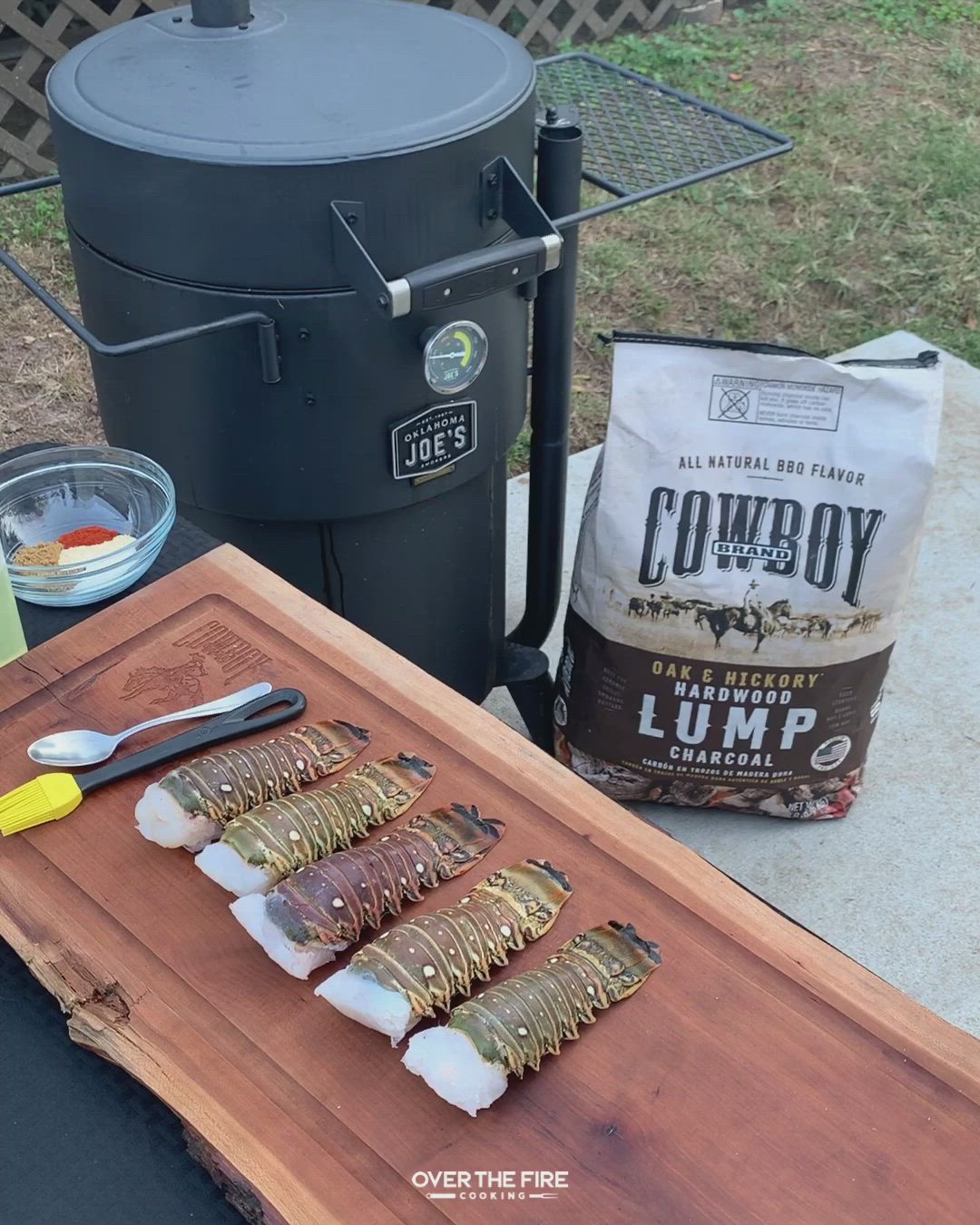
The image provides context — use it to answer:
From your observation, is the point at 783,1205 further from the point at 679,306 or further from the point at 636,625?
the point at 679,306

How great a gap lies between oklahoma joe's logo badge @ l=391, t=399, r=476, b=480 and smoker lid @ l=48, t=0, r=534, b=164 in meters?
0.39

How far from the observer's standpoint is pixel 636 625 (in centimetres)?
192

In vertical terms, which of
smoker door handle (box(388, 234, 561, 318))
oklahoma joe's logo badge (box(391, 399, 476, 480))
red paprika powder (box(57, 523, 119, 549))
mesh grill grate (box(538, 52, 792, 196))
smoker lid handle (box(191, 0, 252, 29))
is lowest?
oklahoma joe's logo badge (box(391, 399, 476, 480))

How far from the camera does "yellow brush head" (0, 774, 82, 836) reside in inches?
44.5

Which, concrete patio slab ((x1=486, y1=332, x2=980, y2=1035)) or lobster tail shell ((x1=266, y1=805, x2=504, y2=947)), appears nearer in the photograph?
lobster tail shell ((x1=266, y1=805, x2=504, y2=947))

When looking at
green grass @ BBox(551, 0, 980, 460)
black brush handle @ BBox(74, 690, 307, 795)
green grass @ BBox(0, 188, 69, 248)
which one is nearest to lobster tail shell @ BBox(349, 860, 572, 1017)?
black brush handle @ BBox(74, 690, 307, 795)

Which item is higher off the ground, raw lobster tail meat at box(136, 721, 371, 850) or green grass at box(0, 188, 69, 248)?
raw lobster tail meat at box(136, 721, 371, 850)

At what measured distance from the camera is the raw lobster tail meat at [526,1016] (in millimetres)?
926

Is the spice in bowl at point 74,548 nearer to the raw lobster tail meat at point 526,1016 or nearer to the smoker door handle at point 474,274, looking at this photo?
the smoker door handle at point 474,274

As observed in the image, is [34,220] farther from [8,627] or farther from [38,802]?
[38,802]

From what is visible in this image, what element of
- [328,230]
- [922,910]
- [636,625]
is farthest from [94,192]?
[922,910]

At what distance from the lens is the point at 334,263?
4.91ft

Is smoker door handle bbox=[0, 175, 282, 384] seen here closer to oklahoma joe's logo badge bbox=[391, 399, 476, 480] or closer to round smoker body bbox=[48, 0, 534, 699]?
round smoker body bbox=[48, 0, 534, 699]

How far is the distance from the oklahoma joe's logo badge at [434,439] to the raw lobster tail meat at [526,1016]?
84 cm
